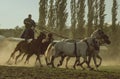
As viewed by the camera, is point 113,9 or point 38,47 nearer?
point 38,47

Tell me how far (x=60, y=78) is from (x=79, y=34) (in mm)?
45437

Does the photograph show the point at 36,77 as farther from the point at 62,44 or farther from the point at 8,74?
the point at 62,44

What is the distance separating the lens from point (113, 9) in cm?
6719

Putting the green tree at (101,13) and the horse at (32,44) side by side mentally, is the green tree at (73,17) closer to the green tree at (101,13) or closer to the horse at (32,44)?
the green tree at (101,13)

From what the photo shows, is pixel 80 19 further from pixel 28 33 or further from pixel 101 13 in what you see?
pixel 28 33

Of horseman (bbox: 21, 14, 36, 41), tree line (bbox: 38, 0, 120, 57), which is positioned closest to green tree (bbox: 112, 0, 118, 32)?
tree line (bbox: 38, 0, 120, 57)

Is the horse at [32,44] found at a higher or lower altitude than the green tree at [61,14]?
lower

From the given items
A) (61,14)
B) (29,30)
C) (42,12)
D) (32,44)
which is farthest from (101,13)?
(32,44)

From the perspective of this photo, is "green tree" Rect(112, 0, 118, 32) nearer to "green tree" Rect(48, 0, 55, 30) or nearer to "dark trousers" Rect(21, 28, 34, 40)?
"green tree" Rect(48, 0, 55, 30)

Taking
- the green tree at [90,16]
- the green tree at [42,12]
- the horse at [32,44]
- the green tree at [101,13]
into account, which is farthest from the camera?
the green tree at [101,13]

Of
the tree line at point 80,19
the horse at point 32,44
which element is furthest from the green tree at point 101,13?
the horse at point 32,44

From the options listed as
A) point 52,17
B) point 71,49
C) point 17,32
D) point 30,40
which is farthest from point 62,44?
point 17,32

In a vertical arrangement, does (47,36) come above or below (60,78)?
above

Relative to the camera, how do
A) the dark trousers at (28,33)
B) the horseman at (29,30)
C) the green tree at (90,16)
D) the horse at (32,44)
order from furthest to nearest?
the green tree at (90,16) < the dark trousers at (28,33) < the horseman at (29,30) < the horse at (32,44)
